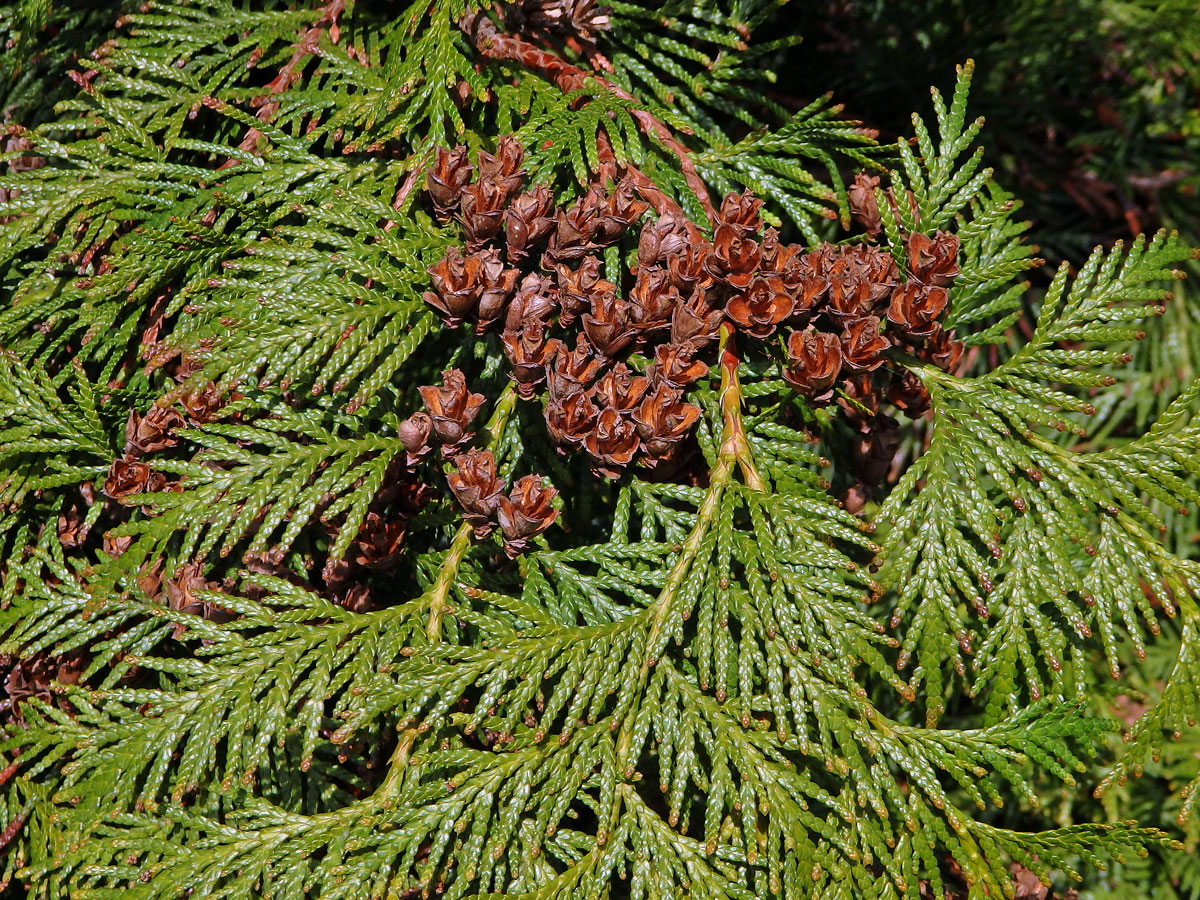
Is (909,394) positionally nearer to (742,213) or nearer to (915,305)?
(915,305)

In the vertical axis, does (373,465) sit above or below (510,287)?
below

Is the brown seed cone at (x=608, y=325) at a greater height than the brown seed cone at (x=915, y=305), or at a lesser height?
lesser

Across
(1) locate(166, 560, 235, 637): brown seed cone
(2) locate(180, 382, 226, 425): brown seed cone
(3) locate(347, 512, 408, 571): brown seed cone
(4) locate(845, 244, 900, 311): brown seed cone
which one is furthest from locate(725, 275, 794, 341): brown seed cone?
(1) locate(166, 560, 235, 637): brown seed cone

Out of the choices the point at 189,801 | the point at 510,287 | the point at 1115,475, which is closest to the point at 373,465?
the point at 510,287

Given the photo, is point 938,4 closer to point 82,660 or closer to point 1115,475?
point 1115,475

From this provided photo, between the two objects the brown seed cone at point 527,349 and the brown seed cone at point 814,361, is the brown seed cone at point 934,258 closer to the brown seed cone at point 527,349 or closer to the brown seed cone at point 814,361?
the brown seed cone at point 814,361

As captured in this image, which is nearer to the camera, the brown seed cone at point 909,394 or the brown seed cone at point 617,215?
the brown seed cone at point 617,215

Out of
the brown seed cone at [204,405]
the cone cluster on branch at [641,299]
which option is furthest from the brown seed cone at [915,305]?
the brown seed cone at [204,405]
